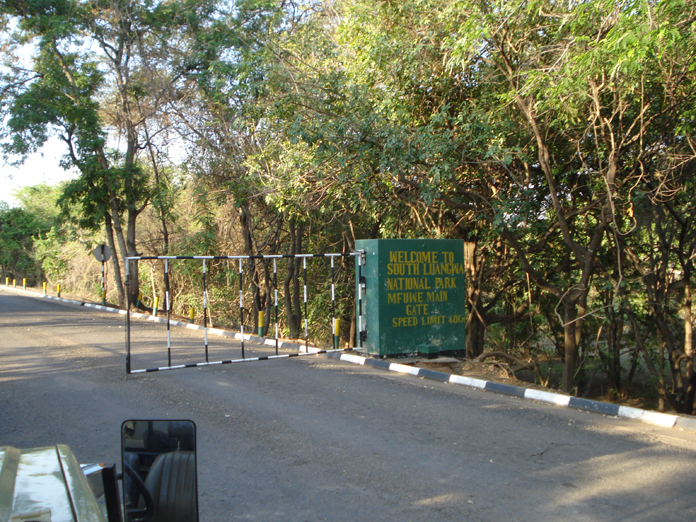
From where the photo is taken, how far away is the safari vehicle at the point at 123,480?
6.06 feet

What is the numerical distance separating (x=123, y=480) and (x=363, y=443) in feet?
11.9

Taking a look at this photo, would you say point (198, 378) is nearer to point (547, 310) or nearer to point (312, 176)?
point (312, 176)

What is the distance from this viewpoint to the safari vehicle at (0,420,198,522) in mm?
Result: 1846

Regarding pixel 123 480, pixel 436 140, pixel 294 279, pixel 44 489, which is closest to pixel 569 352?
pixel 436 140

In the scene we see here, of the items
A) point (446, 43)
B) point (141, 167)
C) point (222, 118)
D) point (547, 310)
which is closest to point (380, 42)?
point (446, 43)

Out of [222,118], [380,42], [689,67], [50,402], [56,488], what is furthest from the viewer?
[222,118]

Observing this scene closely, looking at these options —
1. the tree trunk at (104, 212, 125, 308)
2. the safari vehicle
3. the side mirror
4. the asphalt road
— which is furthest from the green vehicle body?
the tree trunk at (104, 212, 125, 308)

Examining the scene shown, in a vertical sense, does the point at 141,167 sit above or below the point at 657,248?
above

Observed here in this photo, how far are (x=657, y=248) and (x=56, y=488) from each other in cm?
1187

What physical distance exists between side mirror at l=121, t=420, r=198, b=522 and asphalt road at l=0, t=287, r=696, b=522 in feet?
6.13

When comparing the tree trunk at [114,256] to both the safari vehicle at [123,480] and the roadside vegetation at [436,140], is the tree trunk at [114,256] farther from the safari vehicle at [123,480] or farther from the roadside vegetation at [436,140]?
the safari vehicle at [123,480]

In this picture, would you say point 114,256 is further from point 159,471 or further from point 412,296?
point 159,471

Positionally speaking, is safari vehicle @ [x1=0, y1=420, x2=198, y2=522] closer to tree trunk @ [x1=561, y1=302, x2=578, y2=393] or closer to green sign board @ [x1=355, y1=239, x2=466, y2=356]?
green sign board @ [x1=355, y1=239, x2=466, y2=356]

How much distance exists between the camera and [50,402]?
286 inches
